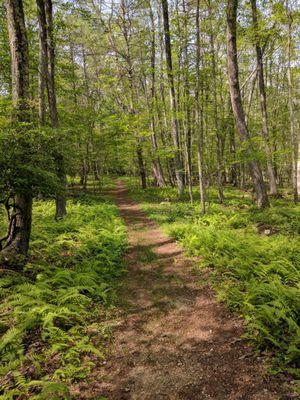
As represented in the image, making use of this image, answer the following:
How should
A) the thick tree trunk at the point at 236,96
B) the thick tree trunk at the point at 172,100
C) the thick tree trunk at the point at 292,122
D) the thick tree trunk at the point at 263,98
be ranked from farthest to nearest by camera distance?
the thick tree trunk at the point at 172,100 < the thick tree trunk at the point at 263,98 < the thick tree trunk at the point at 292,122 < the thick tree trunk at the point at 236,96

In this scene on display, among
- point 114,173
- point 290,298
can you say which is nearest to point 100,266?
point 290,298

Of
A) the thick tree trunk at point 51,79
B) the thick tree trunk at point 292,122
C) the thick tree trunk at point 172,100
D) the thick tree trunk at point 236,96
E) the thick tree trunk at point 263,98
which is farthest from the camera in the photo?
the thick tree trunk at point 172,100

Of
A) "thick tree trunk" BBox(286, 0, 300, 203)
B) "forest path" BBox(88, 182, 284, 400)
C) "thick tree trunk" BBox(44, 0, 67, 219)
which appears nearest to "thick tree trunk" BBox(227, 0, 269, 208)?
"thick tree trunk" BBox(286, 0, 300, 203)

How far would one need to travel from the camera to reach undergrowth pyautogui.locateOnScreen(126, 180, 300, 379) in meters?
3.99

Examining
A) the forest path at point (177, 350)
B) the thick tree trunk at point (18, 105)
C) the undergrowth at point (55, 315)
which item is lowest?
the forest path at point (177, 350)

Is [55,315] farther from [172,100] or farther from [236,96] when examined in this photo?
[172,100]

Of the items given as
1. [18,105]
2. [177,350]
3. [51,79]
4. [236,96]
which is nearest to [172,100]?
[236,96]

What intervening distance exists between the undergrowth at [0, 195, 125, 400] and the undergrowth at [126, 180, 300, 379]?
247cm

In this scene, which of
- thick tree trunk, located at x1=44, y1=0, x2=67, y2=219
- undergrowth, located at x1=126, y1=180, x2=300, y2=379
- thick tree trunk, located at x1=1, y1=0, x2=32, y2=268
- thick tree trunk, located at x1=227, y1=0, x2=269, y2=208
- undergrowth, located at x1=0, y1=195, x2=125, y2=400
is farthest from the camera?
thick tree trunk, located at x1=227, y1=0, x2=269, y2=208

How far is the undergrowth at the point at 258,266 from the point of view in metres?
3.99

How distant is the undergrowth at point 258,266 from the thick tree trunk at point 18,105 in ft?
15.5

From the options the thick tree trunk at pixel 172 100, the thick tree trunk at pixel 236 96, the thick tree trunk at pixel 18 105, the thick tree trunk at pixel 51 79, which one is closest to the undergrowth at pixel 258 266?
the thick tree trunk at pixel 236 96

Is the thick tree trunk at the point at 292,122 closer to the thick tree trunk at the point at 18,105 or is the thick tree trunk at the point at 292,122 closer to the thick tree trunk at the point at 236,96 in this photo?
the thick tree trunk at the point at 236,96

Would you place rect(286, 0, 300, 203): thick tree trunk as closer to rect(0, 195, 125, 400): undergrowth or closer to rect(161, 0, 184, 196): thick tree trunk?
rect(161, 0, 184, 196): thick tree trunk
